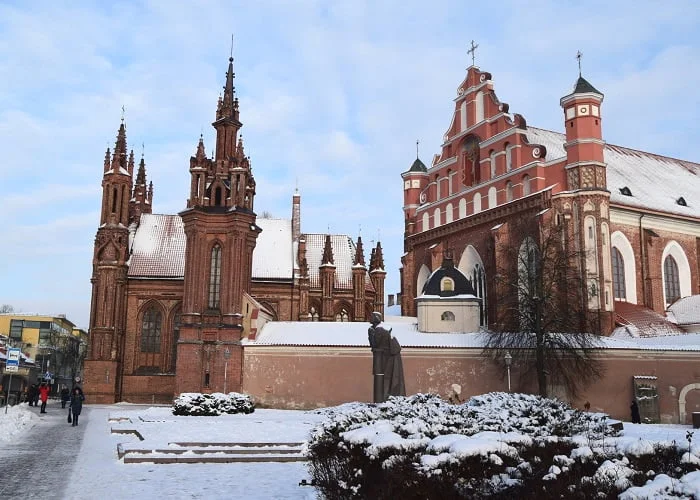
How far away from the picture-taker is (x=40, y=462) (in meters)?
16.0

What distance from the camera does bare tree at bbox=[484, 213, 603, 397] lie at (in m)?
31.5

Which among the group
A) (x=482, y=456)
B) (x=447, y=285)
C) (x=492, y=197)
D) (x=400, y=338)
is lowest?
(x=482, y=456)

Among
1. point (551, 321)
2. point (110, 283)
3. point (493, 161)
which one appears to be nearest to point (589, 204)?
point (493, 161)

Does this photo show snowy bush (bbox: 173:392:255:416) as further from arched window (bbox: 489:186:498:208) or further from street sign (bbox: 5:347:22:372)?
arched window (bbox: 489:186:498:208)

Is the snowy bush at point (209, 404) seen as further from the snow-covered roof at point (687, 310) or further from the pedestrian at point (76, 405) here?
the snow-covered roof at point (687, 310)

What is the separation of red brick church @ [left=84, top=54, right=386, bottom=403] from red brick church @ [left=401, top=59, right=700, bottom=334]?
658cm

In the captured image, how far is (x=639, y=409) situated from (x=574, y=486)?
2985cm

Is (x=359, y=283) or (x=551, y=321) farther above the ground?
(x=359, y=283)

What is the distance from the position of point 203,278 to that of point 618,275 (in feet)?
80.0

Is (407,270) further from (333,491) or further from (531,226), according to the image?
(333,491)

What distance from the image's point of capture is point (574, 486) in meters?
6.25

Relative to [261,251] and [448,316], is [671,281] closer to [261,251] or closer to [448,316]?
[448,316]

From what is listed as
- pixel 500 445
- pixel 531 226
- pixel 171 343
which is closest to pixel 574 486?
pixel 500 445

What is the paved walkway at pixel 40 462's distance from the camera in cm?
1227
